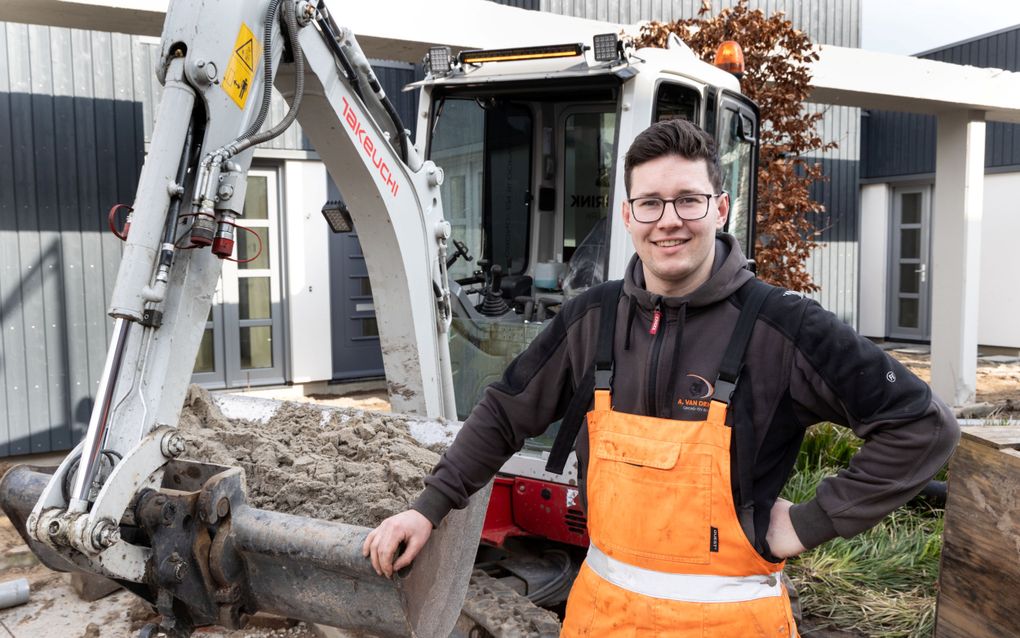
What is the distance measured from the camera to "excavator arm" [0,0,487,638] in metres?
2.25

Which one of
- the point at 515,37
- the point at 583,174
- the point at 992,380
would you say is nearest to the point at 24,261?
the point at 515,37

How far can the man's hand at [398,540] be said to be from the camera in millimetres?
2117

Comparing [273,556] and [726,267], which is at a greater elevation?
[726,267]

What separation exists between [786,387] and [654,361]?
29cm

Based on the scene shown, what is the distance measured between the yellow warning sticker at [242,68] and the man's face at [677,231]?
4.68 feet

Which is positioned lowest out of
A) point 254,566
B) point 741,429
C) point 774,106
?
point 254,566

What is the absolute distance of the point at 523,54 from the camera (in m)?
3.98

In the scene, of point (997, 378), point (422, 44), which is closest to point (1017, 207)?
point (997, 378)

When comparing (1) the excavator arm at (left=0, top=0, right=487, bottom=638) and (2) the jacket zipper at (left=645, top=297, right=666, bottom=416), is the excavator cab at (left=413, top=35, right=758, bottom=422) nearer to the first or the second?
(1) the excavator arm at (left=0, top=0, right=487, bottom=638)

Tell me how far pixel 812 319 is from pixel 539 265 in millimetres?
2833

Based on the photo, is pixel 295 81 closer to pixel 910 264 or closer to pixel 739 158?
pixel 739 158

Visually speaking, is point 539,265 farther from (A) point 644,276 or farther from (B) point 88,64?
(B) point 88,64

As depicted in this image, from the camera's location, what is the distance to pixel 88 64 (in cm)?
723

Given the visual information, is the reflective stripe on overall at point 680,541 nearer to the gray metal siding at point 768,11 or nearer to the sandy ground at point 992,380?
the sandy ground at point 992,380
